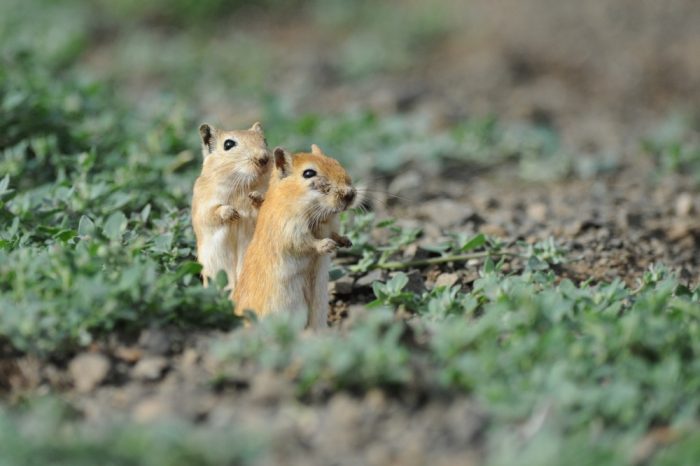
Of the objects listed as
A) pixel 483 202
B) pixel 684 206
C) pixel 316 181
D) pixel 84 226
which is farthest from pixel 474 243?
pixel 684 206

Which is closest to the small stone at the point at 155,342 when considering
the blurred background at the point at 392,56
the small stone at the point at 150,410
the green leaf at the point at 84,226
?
the small stone at the point at 150,410

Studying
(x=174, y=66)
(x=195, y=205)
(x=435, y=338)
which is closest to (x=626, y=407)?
(x=435, y=338)

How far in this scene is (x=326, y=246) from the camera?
498 centimetres

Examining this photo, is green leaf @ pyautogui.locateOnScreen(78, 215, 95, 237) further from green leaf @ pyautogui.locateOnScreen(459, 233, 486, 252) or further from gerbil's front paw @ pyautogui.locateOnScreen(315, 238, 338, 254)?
green leaf @ pyautogui.locateOnScreen(459, 233, 486, 252)

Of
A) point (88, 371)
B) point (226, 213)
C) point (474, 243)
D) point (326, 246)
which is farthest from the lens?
point (474, 243)

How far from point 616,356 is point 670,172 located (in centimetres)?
485

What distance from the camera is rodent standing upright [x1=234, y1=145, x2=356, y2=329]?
16.5ft

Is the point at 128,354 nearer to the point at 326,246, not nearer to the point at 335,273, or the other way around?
the point at 326,246

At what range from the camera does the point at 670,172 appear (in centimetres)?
901

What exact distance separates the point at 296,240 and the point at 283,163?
377 mm

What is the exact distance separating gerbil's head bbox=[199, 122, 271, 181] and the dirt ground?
0.91 metres

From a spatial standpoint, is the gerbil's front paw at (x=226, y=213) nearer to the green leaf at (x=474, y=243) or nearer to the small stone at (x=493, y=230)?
the green leaf at (x=474, y=243)

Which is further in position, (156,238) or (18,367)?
(156,238)

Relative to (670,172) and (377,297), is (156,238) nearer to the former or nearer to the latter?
(377,297)
